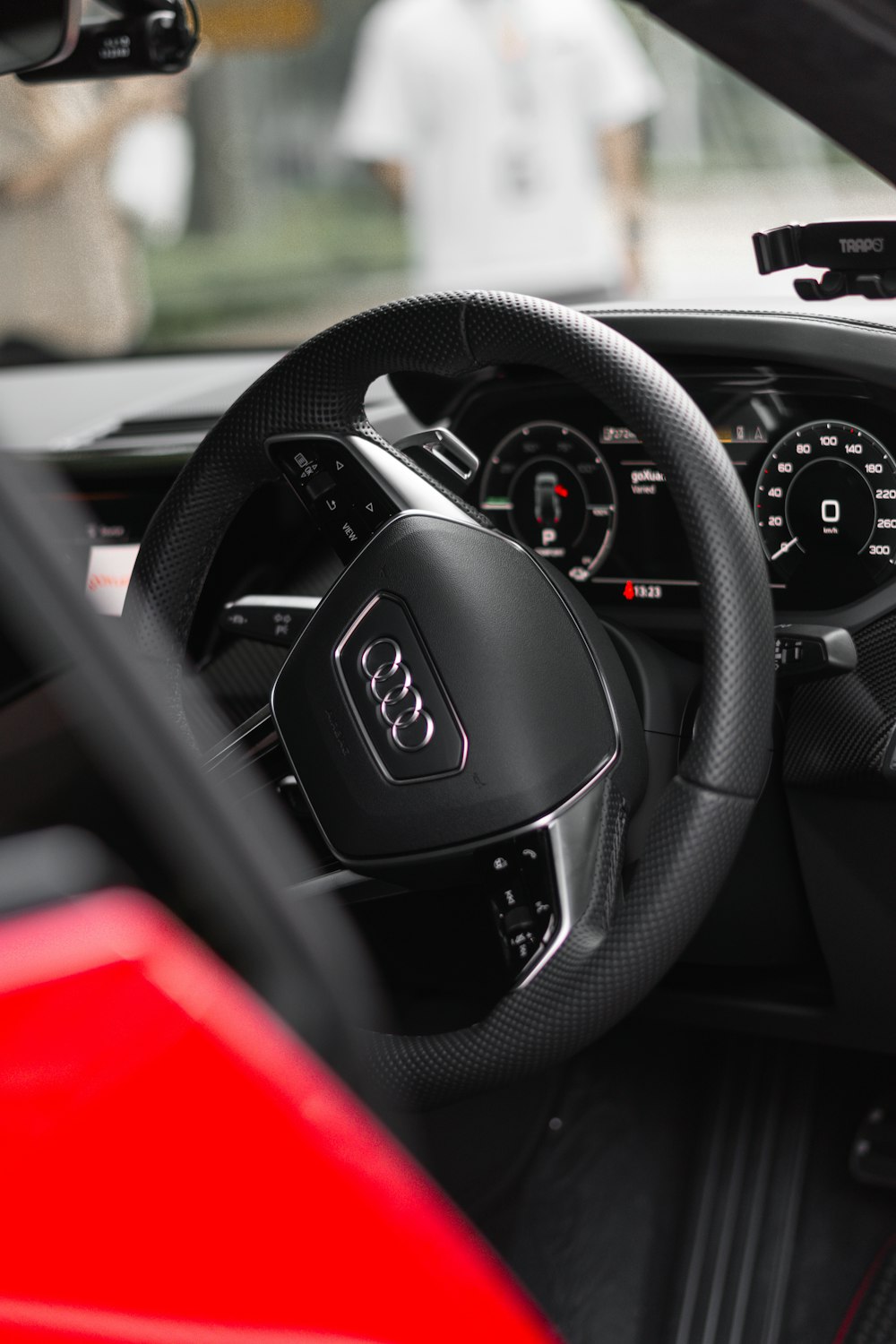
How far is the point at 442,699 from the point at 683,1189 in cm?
116

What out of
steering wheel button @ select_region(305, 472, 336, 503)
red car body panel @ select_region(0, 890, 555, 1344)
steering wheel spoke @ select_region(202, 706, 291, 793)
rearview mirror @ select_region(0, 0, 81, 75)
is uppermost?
rearview mirror @ select_region(0, 0, 81, 75)

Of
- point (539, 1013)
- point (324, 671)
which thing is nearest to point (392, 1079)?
point (539, 1013)

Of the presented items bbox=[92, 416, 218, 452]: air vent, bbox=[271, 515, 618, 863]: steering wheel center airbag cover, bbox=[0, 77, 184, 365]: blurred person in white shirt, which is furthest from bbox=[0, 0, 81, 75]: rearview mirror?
bbox=[0, 77, 184, 365]: blurred person in white shirt

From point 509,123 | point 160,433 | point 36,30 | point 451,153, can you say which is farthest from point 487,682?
point 451,153

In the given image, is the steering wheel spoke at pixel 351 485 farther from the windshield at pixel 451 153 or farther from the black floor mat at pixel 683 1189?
the windshield at pixel 451 153

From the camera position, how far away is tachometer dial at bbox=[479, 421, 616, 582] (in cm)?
184

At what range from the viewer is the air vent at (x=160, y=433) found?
2129 millimetres

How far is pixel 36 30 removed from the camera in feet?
3.89

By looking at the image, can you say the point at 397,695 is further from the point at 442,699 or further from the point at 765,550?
the point at 765,550

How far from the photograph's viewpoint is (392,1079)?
128 centimetres

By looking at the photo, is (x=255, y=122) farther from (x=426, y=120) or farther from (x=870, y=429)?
(x=870, y=429)

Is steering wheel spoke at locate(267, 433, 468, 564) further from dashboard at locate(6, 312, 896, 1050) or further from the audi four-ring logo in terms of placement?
dashboard at locate(6, 312, 896, 1050)

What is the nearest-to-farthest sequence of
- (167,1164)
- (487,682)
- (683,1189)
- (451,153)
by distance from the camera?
1. (167,1164)
2. (487,682)
3. (683,1189)
4. (451,153)

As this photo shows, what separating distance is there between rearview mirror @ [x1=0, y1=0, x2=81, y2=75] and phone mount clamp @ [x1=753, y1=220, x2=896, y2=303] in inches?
28.9
